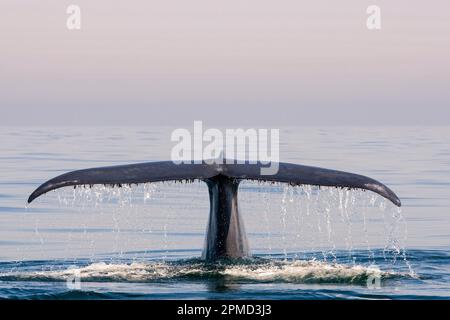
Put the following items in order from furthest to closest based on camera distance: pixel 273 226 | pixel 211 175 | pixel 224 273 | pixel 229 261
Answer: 1. pixel 273 226
2. pixel 229 261
3. pixel 211 175
4. pixel 224 273

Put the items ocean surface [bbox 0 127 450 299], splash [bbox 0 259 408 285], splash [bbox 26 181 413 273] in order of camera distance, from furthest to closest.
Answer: splash [bbox 26 181 413 273] → splash [bbox 0 259 408 285] → ocean surface [bbox 0 127 450 299]

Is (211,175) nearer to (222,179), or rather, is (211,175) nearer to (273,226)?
(222,179)

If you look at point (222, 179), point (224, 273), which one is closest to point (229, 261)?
point (224, 273)

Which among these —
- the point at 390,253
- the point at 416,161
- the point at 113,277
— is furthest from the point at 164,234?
the point at 416,161

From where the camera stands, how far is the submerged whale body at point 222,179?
11.8 metres

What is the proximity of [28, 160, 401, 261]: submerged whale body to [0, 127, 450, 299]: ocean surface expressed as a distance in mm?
156

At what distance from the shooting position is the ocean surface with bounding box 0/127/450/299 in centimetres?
1176

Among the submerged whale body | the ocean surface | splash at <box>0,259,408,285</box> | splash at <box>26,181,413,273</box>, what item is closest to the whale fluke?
the submerged whale body

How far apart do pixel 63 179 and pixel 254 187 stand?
1680cm

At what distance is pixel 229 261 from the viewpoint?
12.8 m

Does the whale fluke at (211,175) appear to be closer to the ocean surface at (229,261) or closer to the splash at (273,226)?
the ocean surface at (229,261)

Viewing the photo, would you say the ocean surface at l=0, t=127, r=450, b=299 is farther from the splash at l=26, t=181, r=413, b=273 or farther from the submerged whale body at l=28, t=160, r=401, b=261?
the submerged whale body at l=28, t=160, r=401, b=261

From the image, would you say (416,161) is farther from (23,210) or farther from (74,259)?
(74,259)

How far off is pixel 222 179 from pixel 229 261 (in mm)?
988
